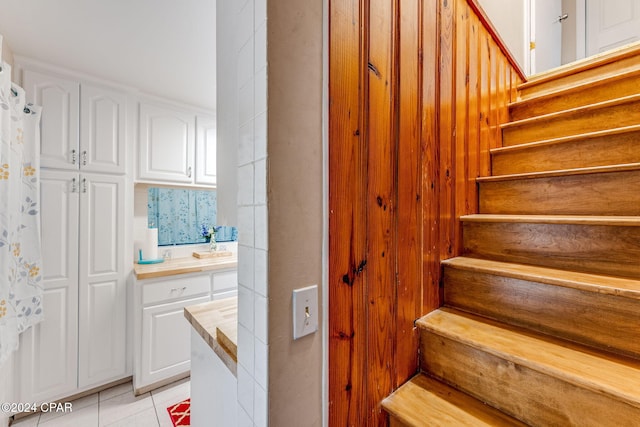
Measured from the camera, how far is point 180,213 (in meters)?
2.83

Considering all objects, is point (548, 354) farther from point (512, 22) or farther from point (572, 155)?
point (512, 22)

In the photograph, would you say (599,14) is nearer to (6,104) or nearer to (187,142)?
(187,142)

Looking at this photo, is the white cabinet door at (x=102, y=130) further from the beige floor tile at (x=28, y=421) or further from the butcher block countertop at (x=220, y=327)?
the beige floor tile at (x=28, y=421)

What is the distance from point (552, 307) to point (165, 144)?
2.87 metres

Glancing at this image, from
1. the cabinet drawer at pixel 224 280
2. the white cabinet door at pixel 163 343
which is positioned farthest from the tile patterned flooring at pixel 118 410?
the cabinet drawer at pixel 224 280

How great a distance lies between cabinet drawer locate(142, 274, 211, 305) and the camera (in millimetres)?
2135

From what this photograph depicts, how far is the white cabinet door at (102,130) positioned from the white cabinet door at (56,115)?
0.05m

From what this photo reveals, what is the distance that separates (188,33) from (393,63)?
4.55ft

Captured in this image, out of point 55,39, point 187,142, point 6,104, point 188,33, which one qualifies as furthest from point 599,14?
point 6,104

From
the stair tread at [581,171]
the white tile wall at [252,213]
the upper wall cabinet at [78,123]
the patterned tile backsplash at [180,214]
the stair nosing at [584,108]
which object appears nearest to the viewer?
the white tile wall at [252,213]

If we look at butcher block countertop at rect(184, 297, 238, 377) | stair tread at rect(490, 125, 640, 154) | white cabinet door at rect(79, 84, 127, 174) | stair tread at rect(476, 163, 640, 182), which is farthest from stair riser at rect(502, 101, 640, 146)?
white cabinet door at rect(79, 84, 127, 174)

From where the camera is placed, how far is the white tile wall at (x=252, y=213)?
58cm

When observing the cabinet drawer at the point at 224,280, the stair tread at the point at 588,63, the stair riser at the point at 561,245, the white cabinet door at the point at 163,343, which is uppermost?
the stair tread at the point at 588,63

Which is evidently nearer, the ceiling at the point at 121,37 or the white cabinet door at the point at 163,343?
the ceiling at the point at 121,37
